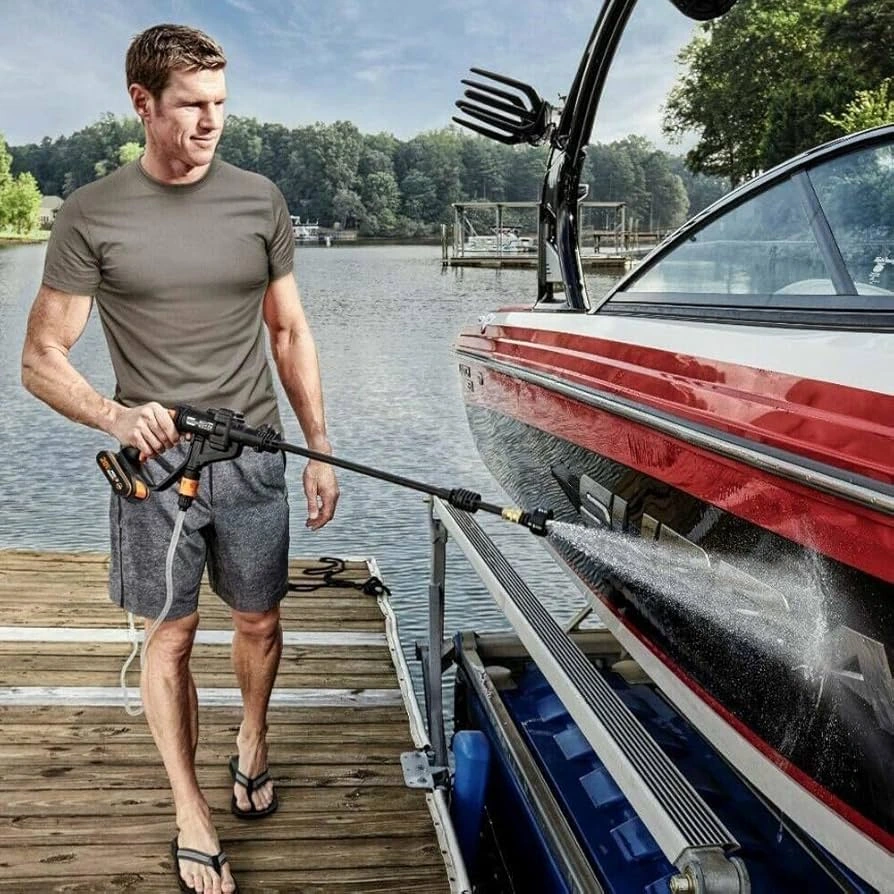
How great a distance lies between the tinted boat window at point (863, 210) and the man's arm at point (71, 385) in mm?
1395

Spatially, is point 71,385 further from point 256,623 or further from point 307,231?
point 307,231

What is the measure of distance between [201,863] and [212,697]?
116 cm

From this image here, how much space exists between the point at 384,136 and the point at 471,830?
94625mm

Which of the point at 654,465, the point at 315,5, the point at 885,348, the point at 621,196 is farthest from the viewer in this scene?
the point at 315,5

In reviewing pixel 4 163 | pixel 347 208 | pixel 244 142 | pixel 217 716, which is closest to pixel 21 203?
pixel 4 163

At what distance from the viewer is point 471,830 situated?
11.1 feet

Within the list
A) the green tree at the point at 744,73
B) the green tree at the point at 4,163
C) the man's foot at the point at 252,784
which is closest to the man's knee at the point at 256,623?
the man's foot at the point at 252,784

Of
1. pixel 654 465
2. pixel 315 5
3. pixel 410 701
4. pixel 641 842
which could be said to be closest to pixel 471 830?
pixel 410 701

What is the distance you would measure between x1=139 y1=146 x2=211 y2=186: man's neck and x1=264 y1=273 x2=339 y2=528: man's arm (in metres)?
0.35

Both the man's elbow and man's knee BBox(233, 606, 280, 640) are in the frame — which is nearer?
the man's elbow

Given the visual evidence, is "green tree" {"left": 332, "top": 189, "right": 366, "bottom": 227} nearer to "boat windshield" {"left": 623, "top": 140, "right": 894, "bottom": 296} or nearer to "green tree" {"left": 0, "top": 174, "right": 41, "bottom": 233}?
"green tree" {"left": 0, "top": 174, "right": 41, "bottom": 233}

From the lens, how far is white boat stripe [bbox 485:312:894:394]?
5.69ft

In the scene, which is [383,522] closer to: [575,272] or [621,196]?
[575,272]

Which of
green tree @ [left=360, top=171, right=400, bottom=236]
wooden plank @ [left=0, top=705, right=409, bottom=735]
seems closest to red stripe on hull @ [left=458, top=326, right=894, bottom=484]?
wooden plank @ [left=0, top=705, right=409, bottom=735]
